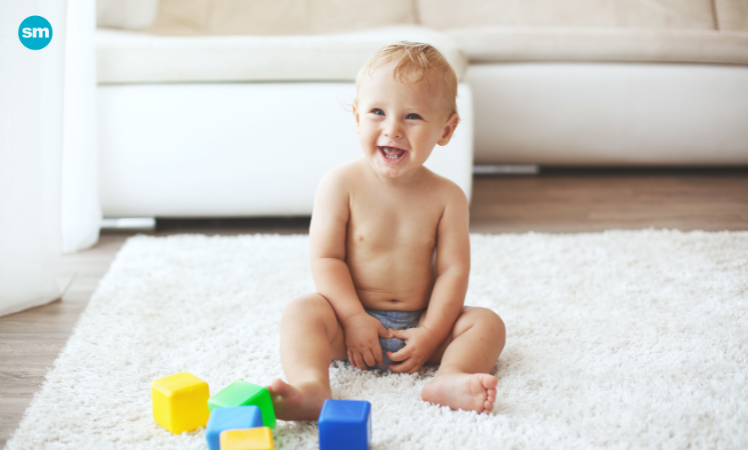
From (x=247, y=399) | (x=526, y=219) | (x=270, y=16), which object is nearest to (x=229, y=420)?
(x=247, y=399)

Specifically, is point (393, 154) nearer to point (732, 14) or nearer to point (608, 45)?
point (608, 45)

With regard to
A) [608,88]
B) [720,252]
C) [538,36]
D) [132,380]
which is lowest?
[132,380]

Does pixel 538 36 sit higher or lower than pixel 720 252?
higher

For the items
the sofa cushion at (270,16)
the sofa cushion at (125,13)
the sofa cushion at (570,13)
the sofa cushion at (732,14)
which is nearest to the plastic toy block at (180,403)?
the sofa cushion at (125,13)

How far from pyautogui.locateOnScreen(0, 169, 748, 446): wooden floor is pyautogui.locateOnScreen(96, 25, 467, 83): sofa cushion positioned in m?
0.38

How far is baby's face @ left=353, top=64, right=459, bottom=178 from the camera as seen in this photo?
0.79 m

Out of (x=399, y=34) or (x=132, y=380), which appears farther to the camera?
(x=399, y=34)

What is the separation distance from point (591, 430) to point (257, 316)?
1.80 feet

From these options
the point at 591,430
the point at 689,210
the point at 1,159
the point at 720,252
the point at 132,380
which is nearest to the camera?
the point at 591,430

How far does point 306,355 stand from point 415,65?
39cm

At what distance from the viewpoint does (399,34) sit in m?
1.69

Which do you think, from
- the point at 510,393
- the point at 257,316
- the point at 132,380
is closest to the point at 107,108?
the point at 257,316

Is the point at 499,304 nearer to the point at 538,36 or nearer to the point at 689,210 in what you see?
the point at 689,210

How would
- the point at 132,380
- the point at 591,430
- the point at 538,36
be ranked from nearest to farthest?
the point at 591,430 < the point at 132,380 < the point at 538,36
